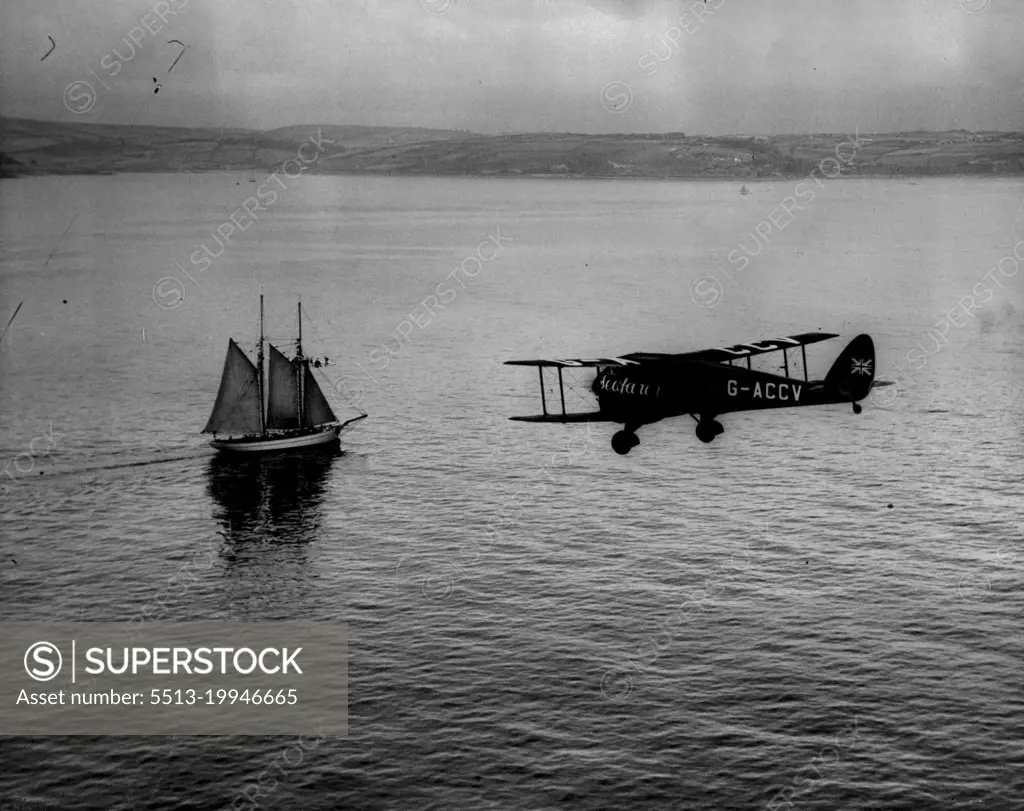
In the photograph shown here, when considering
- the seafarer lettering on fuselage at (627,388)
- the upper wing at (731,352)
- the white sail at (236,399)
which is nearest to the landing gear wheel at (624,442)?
the seafarer lettering on fuselage at (627,388)

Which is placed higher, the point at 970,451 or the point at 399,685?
the point at 970,451

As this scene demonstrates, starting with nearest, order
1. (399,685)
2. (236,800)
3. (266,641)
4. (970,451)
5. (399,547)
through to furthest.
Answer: (236,800)
(399,685)
(266,641)
(399,547)
(970,451)

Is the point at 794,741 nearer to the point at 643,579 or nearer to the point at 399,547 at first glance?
the point at 643,579

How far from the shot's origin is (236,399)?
18925cm

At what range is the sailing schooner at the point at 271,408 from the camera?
7407 inches

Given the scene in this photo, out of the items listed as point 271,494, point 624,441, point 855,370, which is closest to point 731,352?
point 855,370

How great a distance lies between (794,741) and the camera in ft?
372

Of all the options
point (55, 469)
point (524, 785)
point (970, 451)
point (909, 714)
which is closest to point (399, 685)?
point (524, 785)

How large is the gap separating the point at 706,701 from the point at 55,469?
111980mm

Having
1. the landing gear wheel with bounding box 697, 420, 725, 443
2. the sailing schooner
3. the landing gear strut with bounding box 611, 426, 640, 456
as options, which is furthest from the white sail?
the landing gear wheel with bounding box 697, 420, 725, 443

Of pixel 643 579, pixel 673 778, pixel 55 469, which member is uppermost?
pixel 55 469

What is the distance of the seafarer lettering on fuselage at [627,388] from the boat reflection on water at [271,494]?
111527 millimetres

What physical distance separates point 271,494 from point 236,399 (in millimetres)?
17470

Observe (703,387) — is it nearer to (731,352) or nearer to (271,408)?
(731,352)
